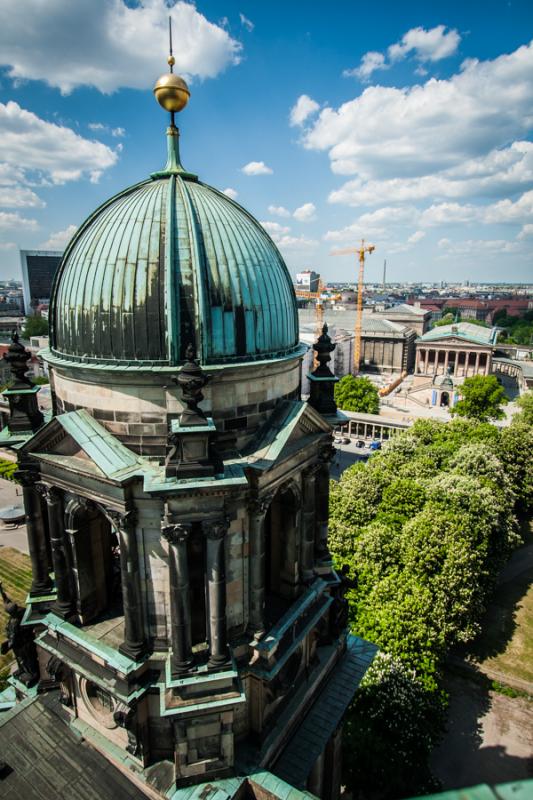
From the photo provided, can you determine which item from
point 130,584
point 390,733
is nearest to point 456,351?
point 390,733

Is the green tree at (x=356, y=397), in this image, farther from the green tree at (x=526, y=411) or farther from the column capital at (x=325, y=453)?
the column capital at (x=325, y=453)

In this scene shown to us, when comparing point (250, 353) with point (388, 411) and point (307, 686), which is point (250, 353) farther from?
point (388, 411)

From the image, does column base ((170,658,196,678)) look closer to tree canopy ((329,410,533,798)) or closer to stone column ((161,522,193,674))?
stone column ((161,522,193,674))

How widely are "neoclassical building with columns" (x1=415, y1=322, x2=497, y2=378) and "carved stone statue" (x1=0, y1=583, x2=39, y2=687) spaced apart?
148 m

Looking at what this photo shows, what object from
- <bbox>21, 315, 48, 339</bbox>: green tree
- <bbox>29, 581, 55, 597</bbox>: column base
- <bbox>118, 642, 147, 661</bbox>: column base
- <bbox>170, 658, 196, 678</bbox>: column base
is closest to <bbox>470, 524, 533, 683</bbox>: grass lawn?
<bbox>170, 658, 196, 678</bbox>: column base

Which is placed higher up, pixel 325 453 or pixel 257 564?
pixel 325 453

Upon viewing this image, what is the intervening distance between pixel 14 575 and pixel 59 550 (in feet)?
148

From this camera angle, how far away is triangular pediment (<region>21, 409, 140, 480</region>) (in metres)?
14.9

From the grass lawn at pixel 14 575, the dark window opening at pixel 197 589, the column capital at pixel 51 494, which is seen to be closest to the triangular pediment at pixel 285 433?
the dark window opening at pixel 197 589

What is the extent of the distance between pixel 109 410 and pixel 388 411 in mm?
105971

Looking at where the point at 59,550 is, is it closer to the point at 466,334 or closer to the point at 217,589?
the point at 217,589

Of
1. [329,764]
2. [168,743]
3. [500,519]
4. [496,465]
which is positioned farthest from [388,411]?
[168,743]

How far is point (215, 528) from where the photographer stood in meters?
14.5

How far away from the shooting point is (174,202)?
1638 centimetres
